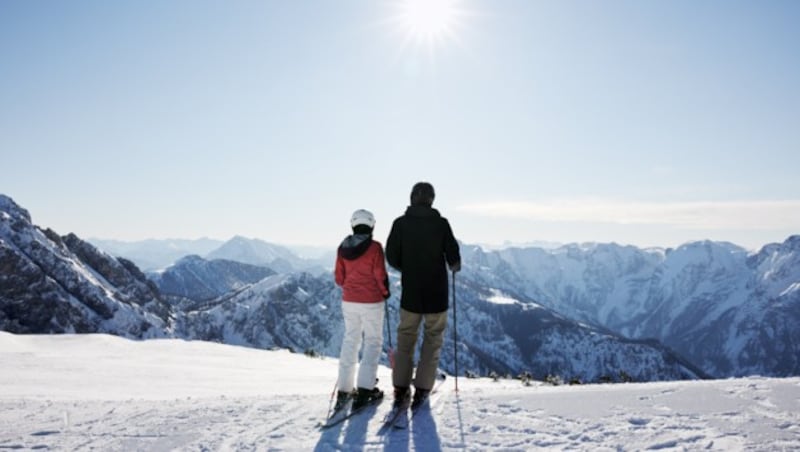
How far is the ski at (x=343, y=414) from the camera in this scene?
7707 mm

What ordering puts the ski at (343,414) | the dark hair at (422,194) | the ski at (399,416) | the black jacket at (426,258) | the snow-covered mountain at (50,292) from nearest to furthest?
the ski at (399,416)
the ski at (343,414)
the black jacket at (426,258)
the dark hair at (422,194)
the snow-covered mountain at (50,292)

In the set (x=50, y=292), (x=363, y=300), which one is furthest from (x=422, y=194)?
(x=50, y=292)

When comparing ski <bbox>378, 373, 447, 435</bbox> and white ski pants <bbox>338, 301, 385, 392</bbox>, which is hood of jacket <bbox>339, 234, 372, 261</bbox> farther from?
ski <bbox>378, 373, 447, 435</bbox>

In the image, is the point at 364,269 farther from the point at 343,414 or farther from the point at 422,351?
the point at 343,414

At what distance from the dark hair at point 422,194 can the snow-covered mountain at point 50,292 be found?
15304cm

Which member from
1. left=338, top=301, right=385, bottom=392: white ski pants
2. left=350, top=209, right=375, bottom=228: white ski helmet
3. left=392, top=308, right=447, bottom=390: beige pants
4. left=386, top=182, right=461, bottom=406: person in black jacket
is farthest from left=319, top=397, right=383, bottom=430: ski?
left=350, top=209, right=375, bottom=228: white ski helmet

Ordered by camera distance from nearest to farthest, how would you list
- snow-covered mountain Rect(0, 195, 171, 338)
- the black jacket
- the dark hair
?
1. the black jacket
2. the dark hair
3. snow-covered mountain Rect(0, 195, 171, 338)

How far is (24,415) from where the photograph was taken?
27.0 feet

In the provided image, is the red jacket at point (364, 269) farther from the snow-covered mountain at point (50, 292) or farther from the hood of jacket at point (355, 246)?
the snow-covered mountain at point (50, 292)

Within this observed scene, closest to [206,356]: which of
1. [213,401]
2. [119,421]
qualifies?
[213,401]

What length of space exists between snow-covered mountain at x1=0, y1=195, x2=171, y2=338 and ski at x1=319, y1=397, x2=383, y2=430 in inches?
5992

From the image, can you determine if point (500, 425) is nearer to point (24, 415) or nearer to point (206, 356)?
point (24, 415)

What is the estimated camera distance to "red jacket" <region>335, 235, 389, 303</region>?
29.6 feet

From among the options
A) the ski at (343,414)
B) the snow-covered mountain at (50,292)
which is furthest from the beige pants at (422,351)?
the snow-covered mountain at (50,292)
